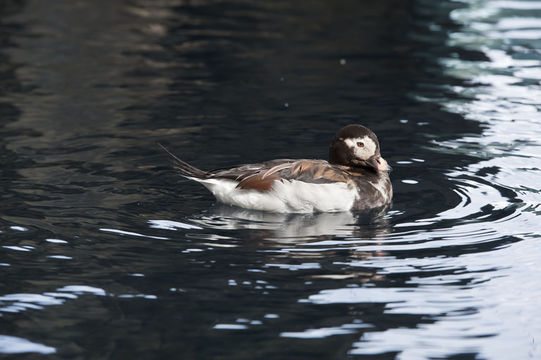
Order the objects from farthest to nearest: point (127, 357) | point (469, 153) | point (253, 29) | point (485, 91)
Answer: point (253, 29)
point (485, 91)
point (469, 153)
point (127, 357)

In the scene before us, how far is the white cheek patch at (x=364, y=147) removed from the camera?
1000cm

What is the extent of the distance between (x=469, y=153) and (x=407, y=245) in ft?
11.9

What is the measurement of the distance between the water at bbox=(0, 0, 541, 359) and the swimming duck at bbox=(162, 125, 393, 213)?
225mm

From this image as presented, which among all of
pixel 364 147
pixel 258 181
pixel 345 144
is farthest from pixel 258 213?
pixel 364 147

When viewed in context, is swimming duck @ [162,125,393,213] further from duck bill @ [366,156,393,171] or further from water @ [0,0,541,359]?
water @ [0,0,541,359]

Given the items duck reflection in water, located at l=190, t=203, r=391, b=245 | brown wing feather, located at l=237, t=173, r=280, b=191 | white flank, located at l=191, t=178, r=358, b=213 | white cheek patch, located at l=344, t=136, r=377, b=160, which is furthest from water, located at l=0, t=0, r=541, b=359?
white cheek patch, located at l=344, t=136, r=377, b=160

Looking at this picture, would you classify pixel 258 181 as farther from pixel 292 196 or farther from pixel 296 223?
pixel 296 223

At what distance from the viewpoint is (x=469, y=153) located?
11789 mm

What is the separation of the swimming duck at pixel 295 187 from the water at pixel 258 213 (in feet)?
0.74

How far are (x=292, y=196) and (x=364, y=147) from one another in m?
1.04

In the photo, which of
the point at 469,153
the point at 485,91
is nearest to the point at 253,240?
the point at 469,153

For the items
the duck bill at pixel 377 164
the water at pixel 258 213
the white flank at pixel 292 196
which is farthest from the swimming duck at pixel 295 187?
the water at pixel 258 213

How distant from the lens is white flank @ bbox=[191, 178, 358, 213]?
9.47 metres

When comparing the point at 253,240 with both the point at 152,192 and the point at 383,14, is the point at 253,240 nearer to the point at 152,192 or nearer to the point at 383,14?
the point at 152,192
